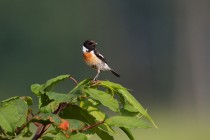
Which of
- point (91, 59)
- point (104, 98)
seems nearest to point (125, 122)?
point (104, 98)

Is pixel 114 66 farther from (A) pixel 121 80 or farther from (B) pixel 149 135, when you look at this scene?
(B) pixel 149 135

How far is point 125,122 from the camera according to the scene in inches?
67.3

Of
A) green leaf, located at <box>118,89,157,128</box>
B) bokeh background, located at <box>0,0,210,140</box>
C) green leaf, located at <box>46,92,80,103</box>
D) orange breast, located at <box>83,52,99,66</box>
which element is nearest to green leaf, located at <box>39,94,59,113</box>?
green leaf, located at <box>46,92,80,103</box>

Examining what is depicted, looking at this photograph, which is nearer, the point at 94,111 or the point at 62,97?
the point at 62,97

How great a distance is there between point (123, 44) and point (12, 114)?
48.3 m

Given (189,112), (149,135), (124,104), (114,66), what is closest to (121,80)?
(114,66)

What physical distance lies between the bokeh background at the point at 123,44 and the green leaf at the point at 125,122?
1183 inches

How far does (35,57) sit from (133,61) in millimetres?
6960

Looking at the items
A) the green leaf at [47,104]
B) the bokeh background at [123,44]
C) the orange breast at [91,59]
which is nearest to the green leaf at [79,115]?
the green leaf at [47,104]

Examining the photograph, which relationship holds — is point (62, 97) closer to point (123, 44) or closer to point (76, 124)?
point (76, 124)

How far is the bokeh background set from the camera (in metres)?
38.9

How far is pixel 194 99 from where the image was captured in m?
37.2

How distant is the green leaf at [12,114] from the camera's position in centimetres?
164

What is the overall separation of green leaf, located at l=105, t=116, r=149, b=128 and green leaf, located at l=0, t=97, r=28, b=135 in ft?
0.57
